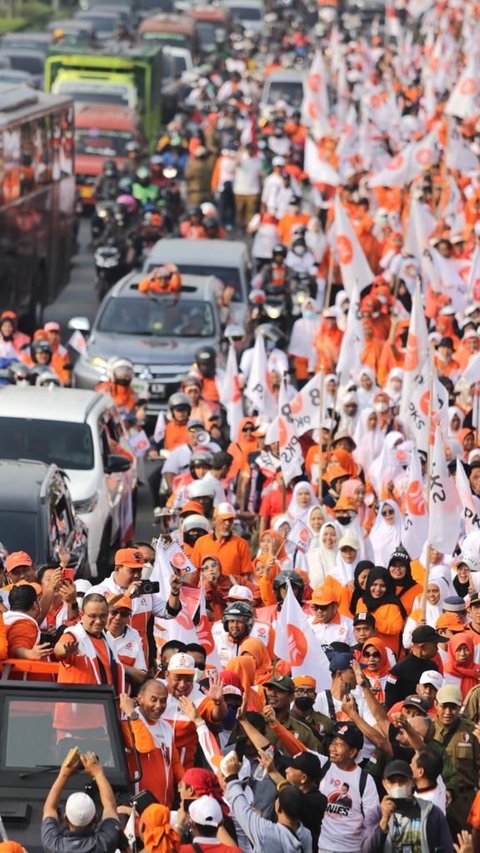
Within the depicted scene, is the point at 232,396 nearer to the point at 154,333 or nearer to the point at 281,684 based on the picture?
the point at 154,333

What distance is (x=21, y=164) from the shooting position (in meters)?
28.0

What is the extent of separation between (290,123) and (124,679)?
106 ft

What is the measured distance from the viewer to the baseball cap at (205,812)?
10.5m

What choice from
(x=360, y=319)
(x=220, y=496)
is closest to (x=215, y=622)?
(x=220, y=496)

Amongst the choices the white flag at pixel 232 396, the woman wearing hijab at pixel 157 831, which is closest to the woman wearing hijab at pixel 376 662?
the woman wearing hijab at pixel 157 831

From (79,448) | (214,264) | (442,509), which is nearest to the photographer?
(442,509)

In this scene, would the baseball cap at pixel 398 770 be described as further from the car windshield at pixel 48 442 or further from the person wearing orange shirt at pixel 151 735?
the car windshield at pixel 48 442

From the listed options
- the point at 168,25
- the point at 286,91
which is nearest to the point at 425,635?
the point at 286,91

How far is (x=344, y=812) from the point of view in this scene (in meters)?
11.6

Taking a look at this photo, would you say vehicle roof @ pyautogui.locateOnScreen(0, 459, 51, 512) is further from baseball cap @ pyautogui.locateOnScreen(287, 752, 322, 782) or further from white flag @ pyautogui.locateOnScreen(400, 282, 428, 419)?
white flag @ pyautogui.locateOnScreen(400, 282, 428, 419)

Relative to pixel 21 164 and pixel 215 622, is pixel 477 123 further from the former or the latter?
pixel 215 622

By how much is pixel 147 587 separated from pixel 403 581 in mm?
2156

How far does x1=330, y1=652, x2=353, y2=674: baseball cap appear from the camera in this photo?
13286 mm

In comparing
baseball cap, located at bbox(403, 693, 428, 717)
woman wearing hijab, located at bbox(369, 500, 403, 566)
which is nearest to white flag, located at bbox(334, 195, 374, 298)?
woman wearing hijab, located at bbox(369, 500, 403, 566)
